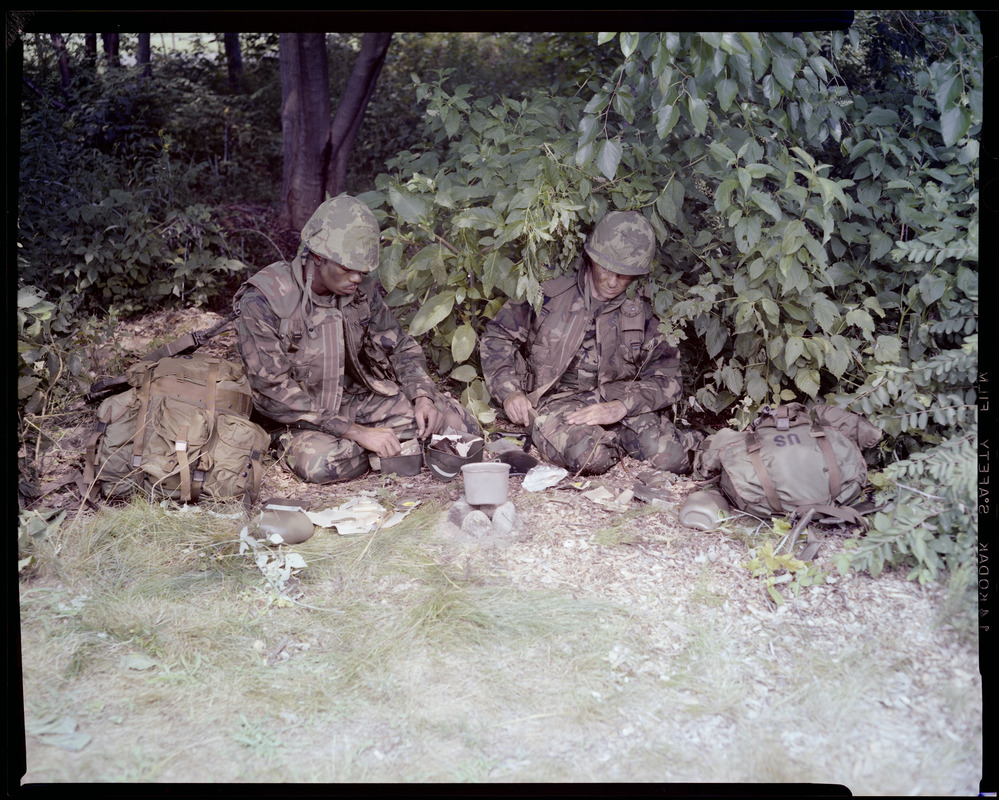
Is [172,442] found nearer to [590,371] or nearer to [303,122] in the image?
[590,371]

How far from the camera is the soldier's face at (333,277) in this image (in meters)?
4.19

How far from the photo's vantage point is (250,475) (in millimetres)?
3902

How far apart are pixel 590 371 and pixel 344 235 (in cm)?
165

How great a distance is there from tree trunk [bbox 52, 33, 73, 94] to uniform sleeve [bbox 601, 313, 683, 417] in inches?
264

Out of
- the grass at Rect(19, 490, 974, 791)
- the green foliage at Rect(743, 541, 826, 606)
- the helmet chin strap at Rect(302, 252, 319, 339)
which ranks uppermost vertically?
the helmet chin strap at Rect(302, 252, 319, 339)

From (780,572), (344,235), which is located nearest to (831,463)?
(780,572)

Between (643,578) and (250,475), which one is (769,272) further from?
(250,475)

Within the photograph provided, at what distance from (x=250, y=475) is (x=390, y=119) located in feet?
25.1

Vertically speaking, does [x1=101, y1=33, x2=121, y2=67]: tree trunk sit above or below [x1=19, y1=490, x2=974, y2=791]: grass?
above

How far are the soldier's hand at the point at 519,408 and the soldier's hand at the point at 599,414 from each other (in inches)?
8.8

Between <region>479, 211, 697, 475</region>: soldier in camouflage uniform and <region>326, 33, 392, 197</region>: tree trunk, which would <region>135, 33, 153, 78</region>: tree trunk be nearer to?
<region>326, 33, 392, 197</region>: tree trunk

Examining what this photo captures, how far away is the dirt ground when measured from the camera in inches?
93.7

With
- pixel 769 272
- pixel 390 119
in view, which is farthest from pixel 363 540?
pixel 390 119

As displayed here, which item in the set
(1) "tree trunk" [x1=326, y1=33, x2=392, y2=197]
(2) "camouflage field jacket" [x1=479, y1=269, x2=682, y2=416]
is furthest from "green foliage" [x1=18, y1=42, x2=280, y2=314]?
(2) "camouflage field jacket" [x1=479, y1=269, x2=682, y2=416]
